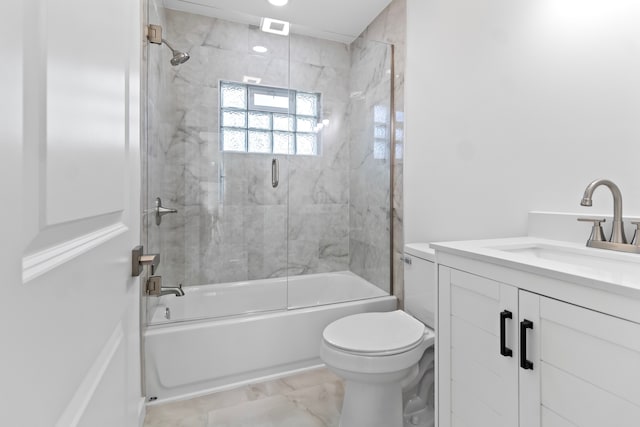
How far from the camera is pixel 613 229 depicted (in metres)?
1.05

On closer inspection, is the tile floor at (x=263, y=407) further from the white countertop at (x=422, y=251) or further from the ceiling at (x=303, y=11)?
the ceiling at (x=303, y=11)

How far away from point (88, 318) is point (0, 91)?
1.00 ft

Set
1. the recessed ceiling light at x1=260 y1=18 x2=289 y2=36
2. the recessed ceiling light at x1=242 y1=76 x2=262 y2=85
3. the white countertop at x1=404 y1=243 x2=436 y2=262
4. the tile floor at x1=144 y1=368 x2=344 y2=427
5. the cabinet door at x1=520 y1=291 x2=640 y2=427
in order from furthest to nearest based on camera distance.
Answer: the recessed ceiling light at x1=242 y1=76 x2=262 y2=85 → the recessed ceiling light at x1=260 y1=18 x2=289 y2=36 → the white countertop at x1=404 y1=243 x2=436 y2=262 → the tile floor at x1=144 y1=368 x2=344 y2=427 → the cabinet door at x1=520 y1=291 x2=640 y2=427

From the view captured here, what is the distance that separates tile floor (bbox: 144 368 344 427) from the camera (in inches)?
63.6

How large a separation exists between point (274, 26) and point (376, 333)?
2366 millimetres

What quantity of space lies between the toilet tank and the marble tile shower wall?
99cm

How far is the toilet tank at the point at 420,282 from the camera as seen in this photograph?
1.75m

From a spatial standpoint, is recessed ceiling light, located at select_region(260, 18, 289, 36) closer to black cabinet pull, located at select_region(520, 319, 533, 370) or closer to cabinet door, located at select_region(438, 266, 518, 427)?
cabinet door, located at select_region(438, 266, 518, 427)

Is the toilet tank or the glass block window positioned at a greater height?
the glass block window

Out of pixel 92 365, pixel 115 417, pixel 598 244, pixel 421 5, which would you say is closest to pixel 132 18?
pixel 92 365

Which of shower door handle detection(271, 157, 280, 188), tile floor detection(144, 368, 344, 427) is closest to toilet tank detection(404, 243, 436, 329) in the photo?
tile floor detection(144, 368, 344, 427)

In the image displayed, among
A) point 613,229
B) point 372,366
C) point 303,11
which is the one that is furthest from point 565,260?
point 303,11

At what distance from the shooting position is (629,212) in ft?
3.61

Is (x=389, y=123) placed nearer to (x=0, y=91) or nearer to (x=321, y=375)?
(x=321, y=375)
